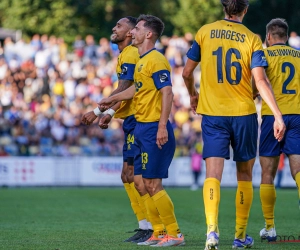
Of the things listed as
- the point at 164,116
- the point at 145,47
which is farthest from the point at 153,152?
the point at 145,47

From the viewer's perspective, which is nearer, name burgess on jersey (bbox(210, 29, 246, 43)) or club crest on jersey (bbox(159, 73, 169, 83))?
name burgess on jersey (bbox(210, 29, 246, 43))

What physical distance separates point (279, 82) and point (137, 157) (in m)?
1.92

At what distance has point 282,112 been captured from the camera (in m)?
10.0

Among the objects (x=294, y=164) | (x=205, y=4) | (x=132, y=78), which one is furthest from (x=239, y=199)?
(x=205, y=4)

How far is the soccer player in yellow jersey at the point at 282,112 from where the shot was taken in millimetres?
10000

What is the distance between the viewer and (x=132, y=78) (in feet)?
34.3

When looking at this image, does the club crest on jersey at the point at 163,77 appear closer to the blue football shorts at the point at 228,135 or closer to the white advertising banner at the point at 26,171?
the blue football shorts at the point at 228,135

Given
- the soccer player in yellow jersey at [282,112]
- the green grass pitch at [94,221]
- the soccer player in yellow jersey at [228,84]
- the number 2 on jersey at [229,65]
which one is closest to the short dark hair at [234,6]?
the soccer player in yellow jersey at [228,84]

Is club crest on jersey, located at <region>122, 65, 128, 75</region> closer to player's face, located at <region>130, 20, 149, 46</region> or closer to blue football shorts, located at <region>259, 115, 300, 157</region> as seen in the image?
player's face, located at <region>130, 20, 149, 46</region>

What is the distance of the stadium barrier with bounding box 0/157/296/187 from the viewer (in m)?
26.9

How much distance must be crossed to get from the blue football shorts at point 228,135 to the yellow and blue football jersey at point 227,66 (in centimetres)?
7

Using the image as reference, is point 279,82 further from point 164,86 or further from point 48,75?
point 48,75

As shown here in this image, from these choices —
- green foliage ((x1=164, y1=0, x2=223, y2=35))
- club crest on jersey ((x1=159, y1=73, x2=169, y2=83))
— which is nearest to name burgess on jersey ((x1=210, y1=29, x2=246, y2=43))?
club crest on jersey ((x1=159, y1=73, x2=169, y2=83))

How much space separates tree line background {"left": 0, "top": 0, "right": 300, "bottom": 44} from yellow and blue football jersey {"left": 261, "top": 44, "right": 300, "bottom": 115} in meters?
30.2
